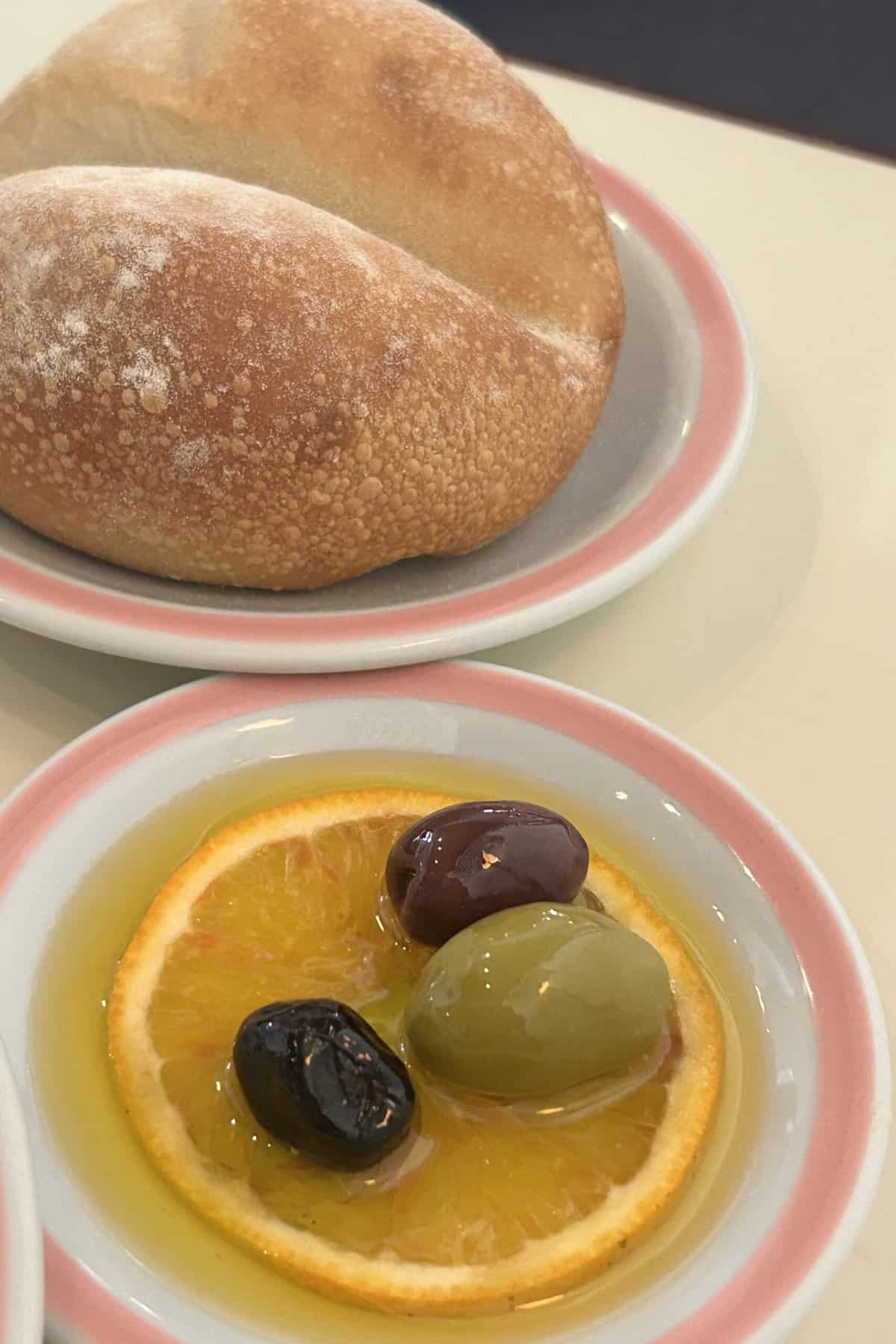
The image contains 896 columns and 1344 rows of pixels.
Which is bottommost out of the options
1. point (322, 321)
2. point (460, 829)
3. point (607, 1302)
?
point (607, 1302)

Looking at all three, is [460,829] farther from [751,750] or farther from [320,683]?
[751,750]

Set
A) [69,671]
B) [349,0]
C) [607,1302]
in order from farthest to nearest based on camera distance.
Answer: [349,0] < [69,671] < [607,1302]

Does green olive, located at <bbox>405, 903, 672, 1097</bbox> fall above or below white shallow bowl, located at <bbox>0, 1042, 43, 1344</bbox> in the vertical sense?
below

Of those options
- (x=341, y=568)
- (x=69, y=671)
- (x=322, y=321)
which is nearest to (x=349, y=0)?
(x=322, y=321)

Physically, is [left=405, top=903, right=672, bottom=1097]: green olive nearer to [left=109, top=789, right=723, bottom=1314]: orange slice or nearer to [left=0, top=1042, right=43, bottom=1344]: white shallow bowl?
[left=109, top=789, right=723, bottom=1314]: orange slice

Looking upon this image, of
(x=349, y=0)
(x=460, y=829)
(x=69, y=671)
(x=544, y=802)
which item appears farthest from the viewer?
(x=349, y=0)

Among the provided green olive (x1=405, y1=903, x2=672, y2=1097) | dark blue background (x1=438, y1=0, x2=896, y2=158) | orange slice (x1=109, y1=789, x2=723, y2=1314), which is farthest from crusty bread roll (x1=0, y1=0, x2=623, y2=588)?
dark blue background (x1=438, y1=0, x2=896, y2=158)
